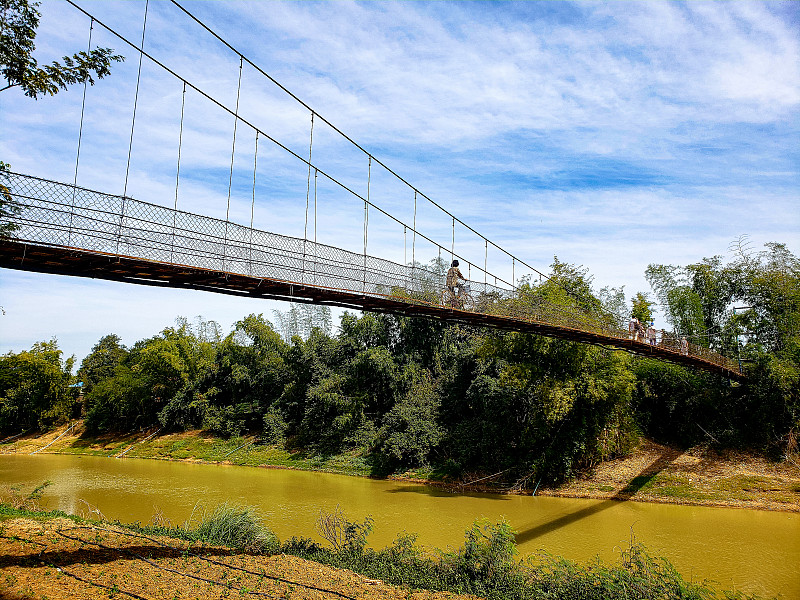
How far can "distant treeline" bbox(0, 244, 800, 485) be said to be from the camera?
15430 millimetres

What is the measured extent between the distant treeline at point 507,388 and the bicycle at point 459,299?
7.45 ft

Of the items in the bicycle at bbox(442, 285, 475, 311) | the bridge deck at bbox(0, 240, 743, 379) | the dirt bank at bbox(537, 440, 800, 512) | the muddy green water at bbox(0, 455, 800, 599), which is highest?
the bicycle at bbox(442, 285, 475, 311)

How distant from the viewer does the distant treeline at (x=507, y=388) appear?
15430mm

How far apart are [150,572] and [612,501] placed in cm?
1193

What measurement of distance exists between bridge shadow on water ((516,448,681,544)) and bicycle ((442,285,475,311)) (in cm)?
473

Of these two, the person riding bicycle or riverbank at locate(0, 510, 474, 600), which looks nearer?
riverbank at locate(0, 510, 474, 600)

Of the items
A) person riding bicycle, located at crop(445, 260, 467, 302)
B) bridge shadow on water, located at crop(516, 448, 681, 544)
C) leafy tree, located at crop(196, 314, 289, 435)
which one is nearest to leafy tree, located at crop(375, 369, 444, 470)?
bridge shadow on water, located at crop(516, 448, 681, 544)

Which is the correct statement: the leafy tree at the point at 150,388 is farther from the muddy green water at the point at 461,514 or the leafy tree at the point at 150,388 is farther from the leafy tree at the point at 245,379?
the muddy green water at the point at 461,514

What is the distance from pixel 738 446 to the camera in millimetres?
14867

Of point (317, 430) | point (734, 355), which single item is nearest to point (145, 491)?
point (317, 430)

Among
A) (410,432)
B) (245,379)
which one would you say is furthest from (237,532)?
(245,379)

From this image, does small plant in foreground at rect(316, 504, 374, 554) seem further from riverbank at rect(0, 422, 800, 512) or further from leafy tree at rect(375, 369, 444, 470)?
leafy tree at rect(375, 369, 444, 470)

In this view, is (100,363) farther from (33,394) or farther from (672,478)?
(672,478)

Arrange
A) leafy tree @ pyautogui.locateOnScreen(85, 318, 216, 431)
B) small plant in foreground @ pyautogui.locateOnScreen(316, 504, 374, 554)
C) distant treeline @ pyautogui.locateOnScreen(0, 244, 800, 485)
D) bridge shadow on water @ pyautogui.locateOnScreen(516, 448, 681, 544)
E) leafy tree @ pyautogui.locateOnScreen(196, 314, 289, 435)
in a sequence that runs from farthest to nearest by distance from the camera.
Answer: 1. leafy tree @ pyautogui.locateOnScreen(85, 318, 216, 431)
2. leafy tree @ pyautogui.locateOnScreen(196, 314, 289, 435)
3. distant treeline @ pyautogui.locateOnScreen(0, 244, 800, 485)
4. bridge shadow on water @ pyautogui.locateOnScreen(516, 448, 681, 544)
5. small plant in foreground @ pyautogui.locateOnScreen(316, 504, 374, 554)
